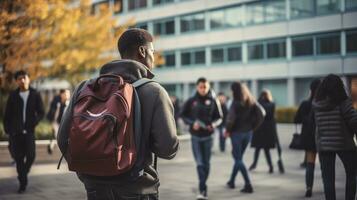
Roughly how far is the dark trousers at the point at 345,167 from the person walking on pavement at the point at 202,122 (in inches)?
82.8

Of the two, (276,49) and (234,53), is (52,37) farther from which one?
(234,53)

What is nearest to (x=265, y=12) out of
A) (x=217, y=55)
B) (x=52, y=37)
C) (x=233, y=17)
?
(x=233, y=17)

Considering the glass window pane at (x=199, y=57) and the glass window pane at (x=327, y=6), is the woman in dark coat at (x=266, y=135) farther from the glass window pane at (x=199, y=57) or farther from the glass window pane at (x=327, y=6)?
the glass window pane at (x=199, y=57)

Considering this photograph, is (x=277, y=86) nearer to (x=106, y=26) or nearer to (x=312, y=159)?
(x=106, y=26)

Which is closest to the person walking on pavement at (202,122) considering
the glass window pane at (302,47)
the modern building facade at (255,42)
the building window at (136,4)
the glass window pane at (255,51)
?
the modern building facade at (255,42)

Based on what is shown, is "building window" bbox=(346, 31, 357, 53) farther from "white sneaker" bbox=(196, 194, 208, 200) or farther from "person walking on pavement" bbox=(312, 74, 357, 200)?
"person walking on pavement" bbox=(312, 74, 357, 200)

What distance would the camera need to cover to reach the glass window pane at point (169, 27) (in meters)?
49.8

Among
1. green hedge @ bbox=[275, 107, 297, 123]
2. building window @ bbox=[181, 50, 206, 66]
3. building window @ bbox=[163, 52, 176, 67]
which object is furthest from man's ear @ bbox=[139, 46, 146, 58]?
building window @ bbox=[163, 52, 176, 67]

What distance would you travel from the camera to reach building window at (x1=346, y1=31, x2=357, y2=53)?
36344 millimetres

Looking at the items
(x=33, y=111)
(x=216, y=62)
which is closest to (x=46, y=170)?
(x=33, y=111)

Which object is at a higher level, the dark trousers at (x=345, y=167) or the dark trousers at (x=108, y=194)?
the dark trousers at (x=108, y=194)

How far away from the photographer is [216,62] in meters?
46.0

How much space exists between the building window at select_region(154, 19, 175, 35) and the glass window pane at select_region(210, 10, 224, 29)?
16.0 feet

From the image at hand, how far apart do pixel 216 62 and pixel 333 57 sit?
1150 cm
